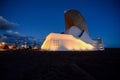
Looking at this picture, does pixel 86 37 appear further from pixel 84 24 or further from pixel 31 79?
pixel 31 79

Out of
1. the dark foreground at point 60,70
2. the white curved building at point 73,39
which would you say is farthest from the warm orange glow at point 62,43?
the dark foreground at point 60,70

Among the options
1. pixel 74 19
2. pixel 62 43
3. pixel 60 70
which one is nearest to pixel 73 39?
pixel 62 43

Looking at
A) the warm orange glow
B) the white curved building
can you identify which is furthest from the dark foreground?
the white curved building

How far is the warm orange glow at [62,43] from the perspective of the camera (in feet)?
164

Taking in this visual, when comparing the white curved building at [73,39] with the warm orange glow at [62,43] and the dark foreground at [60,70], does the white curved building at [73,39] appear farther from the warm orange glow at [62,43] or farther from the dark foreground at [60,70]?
the dark foreground at [60,70]

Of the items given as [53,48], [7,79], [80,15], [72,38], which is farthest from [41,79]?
[80,15]

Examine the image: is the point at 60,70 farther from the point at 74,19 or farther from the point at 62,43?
the point at 74,19

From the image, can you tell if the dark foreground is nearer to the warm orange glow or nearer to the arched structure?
the warm orange glow

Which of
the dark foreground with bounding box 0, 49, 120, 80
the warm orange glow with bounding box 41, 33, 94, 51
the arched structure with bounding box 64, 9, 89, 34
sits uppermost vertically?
the arched structure with bounding box 64, 9, 89, 34

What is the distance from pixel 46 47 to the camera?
167 feet

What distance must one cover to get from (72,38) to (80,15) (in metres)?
17.1

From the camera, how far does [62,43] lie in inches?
2041

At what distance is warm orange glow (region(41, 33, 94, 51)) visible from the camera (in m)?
50.1

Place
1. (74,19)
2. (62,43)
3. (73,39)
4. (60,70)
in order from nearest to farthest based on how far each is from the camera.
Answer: (60,70), (62,43), (73,39), (74,19)
